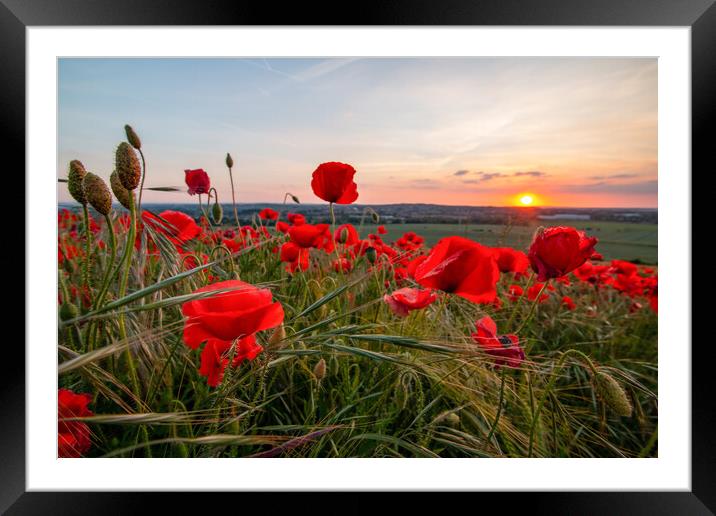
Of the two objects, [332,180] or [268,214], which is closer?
[332,180]

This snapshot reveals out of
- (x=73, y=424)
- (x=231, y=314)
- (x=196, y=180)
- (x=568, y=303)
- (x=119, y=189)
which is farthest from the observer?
(x=568, y=303)

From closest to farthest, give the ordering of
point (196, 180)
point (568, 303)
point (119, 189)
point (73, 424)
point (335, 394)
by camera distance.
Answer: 1. point (119, 189)
2. point (73, 424)
3. point (335, 394)
4. point (196, 180)
5. point (568, 303)

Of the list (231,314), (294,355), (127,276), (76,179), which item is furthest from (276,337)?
(76,179)

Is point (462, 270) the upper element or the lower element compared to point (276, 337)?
upper

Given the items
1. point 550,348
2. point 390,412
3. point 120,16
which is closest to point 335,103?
point 120,16

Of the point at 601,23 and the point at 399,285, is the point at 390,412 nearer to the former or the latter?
the point at 399,285

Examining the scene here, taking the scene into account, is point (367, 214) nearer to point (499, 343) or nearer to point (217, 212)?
point (217, 212)

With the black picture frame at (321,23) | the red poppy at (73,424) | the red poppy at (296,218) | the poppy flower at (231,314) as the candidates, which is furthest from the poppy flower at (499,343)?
the red poppy at (73,424)

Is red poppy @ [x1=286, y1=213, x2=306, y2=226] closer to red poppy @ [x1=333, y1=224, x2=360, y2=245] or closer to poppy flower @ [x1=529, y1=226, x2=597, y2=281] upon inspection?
red poppy @ [x1=333, y1=224, x2=360, y2=245]

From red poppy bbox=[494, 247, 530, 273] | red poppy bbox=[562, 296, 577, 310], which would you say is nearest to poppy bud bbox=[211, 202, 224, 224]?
red poppy bbox=[494, 247, 530, 273]

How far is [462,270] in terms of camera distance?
2.60 ft

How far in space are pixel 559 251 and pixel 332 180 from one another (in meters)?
0.52

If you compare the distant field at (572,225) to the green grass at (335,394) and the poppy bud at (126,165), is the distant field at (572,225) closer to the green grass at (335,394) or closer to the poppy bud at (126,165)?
the green grass at (335,394)

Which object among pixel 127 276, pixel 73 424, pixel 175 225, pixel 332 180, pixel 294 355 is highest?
pixel 332 180
